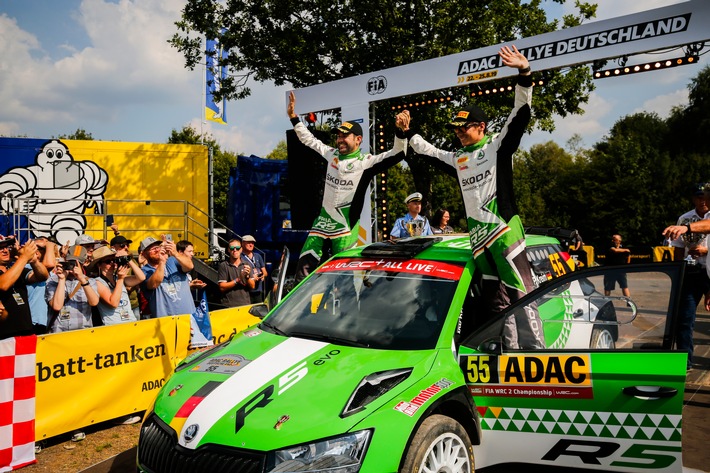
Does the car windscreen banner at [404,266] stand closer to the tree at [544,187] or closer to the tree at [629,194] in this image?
the tree at [544,187]

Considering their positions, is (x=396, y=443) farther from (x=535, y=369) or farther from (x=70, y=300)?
(x=70, y=300)

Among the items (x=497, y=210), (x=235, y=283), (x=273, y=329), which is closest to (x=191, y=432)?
(x=273, y=329)

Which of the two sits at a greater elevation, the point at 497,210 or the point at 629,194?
the point at 629,194

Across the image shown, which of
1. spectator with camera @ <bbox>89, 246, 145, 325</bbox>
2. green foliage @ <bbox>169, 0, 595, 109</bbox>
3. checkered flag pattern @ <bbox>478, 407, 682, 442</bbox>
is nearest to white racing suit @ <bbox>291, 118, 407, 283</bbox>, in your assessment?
spectator with camera @ <bbox>89, 246, 145, 325</bbox>

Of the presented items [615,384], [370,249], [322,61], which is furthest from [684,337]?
[322,61]

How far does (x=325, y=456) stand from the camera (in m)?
2.79

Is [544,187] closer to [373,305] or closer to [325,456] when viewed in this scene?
[373,305]

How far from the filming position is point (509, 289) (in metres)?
4.51

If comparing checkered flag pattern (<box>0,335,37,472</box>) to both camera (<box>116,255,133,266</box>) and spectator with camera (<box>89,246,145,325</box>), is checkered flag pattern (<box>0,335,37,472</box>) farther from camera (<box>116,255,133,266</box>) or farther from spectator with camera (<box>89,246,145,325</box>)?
camera (<box>116,255,133,266</box>)

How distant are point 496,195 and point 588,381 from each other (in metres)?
1.96

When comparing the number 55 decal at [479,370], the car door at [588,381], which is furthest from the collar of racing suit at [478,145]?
the number 55 decal at [479,370]

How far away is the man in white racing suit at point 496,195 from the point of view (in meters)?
4.51

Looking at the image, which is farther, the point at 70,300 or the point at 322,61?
the point at 322,61

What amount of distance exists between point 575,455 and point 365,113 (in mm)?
8499
